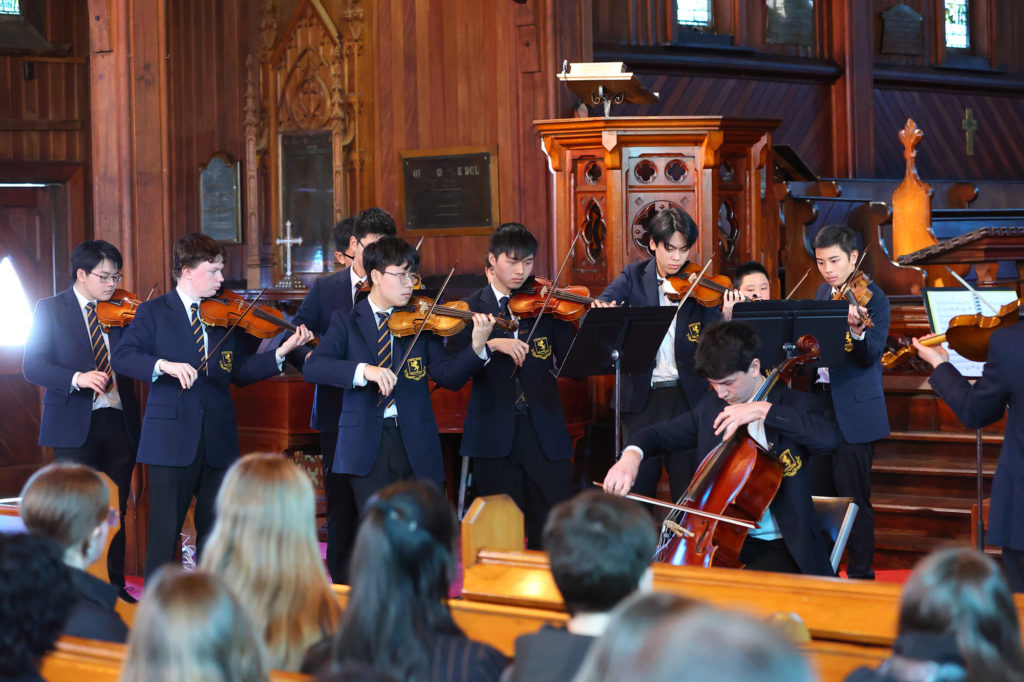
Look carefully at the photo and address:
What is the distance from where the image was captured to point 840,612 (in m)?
2.56

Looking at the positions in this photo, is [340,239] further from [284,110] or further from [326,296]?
[284,110]

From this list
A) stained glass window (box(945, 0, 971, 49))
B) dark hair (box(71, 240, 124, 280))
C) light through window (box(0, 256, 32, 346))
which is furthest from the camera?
stained glass window (box(945, 0, 971, 49))

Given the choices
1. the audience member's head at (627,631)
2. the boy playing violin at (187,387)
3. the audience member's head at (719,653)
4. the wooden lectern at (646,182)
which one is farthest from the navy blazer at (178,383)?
the audience member's head at (719,653)

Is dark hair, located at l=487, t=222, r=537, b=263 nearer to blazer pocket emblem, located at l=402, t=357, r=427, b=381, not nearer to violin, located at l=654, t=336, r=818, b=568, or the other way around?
blazer pocket emblem, located at l=402, t=357, r=427, b=381

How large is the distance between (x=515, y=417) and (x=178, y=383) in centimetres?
142

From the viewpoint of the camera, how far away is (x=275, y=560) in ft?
8.36

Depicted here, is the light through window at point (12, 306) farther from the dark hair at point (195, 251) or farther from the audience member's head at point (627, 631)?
the audience member's head at point (627, 631)

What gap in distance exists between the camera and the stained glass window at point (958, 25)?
36.1ft

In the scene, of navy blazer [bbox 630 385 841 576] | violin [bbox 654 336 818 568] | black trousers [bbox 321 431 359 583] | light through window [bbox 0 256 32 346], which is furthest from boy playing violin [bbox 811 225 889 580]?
light through window [bbox 0 256 32 346]

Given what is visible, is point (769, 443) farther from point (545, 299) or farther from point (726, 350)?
point (545, 299)

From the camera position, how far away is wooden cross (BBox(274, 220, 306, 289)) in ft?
28.9

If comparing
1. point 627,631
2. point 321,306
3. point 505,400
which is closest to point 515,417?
point 505,400

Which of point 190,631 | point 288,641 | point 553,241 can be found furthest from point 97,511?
point 553,241

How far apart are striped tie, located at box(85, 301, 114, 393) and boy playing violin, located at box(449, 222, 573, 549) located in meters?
1.68
